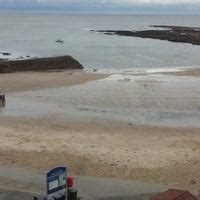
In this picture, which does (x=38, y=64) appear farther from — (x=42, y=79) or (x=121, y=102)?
(x=121, y=102)

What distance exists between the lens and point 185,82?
3347 centimetres

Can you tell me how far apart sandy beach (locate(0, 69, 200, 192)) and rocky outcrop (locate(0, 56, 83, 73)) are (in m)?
7.86

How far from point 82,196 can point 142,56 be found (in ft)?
149

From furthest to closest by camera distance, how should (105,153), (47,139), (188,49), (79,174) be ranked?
(188,49) < (47,139) < (105,153) < (79,174)

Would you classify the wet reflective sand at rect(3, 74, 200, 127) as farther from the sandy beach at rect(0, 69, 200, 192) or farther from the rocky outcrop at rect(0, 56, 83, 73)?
the rocky outcrop at rect(0, 56, 83, 73)

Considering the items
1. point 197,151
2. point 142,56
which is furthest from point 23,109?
point 142,56

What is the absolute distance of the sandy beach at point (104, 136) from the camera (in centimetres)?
1427

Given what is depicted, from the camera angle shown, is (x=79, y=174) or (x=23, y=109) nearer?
(x=79, y=174)

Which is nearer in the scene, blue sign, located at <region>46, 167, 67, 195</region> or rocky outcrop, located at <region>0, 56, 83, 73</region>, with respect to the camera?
blue sign, located at <region>46, 167, 67, 195</region>

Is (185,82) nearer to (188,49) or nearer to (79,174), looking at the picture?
(79,174)

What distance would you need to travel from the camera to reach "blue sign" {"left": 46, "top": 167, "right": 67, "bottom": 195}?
875 centimetres

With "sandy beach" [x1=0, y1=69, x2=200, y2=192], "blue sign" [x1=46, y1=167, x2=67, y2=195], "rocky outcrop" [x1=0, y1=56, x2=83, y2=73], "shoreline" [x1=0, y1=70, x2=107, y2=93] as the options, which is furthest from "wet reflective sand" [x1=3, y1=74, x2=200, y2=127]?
"blue sign" [x1=46, y1=167, x2=67, y2=195]

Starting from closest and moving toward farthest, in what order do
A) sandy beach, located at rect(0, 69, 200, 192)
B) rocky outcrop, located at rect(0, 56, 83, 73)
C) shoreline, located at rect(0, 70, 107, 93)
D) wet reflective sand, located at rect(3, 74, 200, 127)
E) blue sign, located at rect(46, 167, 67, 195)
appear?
blue sign, located at rect(46, 167, 67, 195) → sandy beach, located at rect(0, 69, 200, 192) → wet reflective sand, located at rect(3, 74, 200, 127) → shoreline, located at rect(0, 70, 107, 93) → rocky outcrop, located at rect(0, 56, 83, 73)

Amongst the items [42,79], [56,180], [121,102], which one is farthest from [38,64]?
[56,180]
